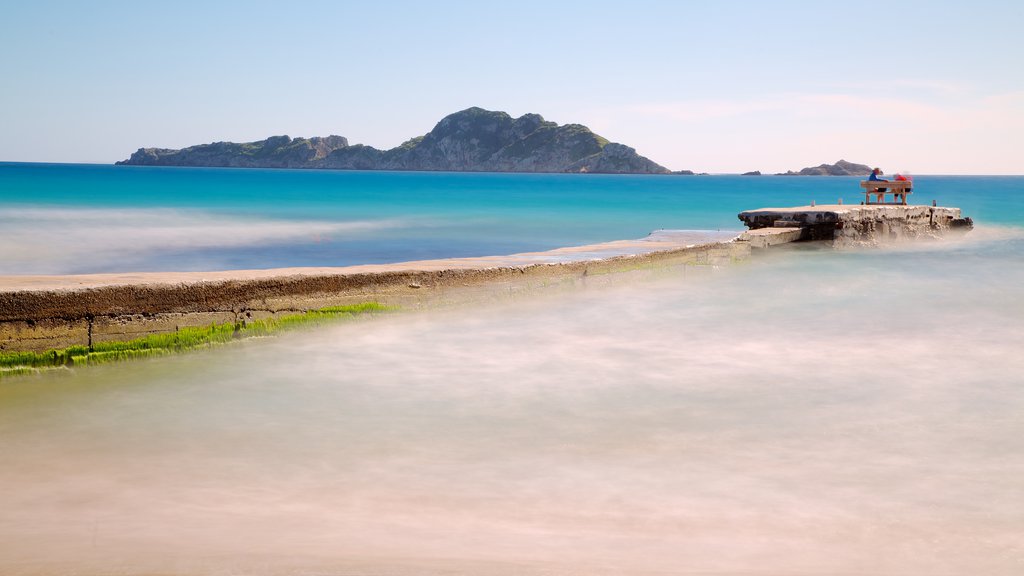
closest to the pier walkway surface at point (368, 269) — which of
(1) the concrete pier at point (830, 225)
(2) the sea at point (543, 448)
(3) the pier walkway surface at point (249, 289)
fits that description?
(3) the pier walkway surface at point (249, 289)

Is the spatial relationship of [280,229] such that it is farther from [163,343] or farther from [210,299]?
[163,343]

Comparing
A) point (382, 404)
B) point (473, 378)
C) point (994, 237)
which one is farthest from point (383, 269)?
point (994, 237)

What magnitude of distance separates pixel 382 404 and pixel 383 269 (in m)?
3.28

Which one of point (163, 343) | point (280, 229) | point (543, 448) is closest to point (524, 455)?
point (543, 448)

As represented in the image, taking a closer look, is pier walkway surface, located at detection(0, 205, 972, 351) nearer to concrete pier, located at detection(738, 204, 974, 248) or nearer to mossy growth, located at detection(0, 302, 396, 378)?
mossy growth, located at detection(0, 302, 396, 378)

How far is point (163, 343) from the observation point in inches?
271

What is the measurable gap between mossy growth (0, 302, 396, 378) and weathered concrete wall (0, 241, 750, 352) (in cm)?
6

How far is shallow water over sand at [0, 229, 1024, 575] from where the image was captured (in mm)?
3514

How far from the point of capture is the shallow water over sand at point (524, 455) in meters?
3.51

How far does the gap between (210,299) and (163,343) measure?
56 cm

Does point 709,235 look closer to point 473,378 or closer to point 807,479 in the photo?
point 473,378

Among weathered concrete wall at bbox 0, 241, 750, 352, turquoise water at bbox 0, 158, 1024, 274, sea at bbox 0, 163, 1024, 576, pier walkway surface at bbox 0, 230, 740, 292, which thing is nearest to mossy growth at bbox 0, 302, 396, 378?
weathered concrete wall at bbox 0, 241, 750, 352

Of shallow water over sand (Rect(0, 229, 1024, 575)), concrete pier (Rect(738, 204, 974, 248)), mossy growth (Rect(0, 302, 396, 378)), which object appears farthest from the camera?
concrete pier (Rect(738, 204, 974, 248))

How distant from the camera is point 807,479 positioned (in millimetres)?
4363
